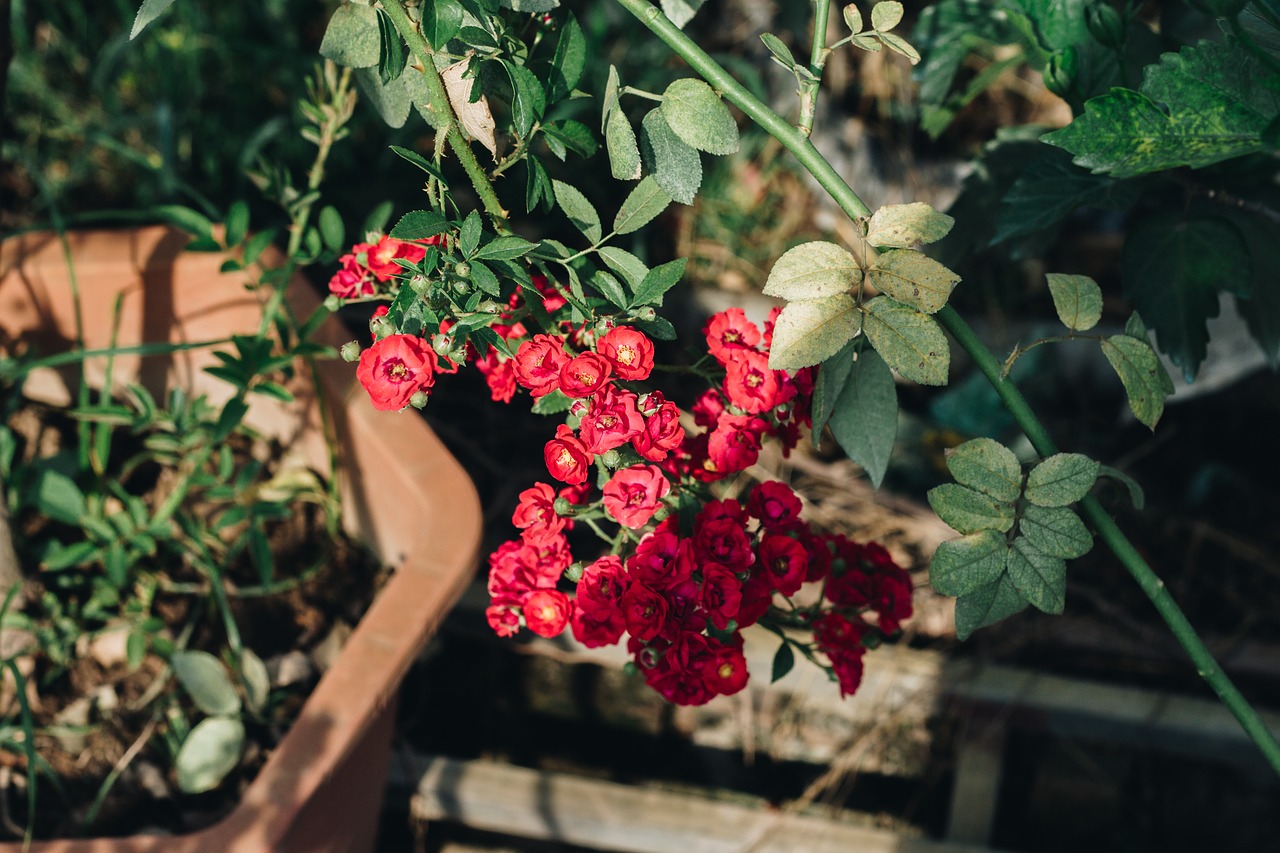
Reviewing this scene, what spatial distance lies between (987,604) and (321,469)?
78cm

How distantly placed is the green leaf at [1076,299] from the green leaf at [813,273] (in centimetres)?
15

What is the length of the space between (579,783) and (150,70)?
131 centimetres

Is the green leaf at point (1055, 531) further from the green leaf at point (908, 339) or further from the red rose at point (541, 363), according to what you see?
the red rose at point (541, 363)

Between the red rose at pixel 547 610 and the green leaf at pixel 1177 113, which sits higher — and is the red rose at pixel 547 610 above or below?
below

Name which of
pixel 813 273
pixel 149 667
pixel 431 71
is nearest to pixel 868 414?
pixel 813 273

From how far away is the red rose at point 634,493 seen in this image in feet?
2.09

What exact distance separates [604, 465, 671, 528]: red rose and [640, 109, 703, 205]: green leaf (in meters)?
0.17

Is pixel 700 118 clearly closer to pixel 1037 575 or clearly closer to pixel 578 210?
pixel 578 210

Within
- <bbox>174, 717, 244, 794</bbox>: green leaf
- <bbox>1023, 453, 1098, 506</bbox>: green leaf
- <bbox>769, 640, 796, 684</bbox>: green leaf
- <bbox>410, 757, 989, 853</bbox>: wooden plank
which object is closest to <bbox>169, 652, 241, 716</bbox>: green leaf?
<bbox>174, 717, 244, 794</bbox>: green leaf

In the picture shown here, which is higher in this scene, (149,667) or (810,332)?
(810,332)

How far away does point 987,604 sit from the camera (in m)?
0.64

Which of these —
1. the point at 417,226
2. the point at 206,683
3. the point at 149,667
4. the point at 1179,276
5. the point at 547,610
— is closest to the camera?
the point at 417,226

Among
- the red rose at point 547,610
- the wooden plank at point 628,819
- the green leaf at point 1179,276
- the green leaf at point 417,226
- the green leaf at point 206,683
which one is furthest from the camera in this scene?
the wooden plank at point 628,819

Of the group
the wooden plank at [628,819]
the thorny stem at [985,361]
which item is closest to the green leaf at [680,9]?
the thorny stem at [985,361]
